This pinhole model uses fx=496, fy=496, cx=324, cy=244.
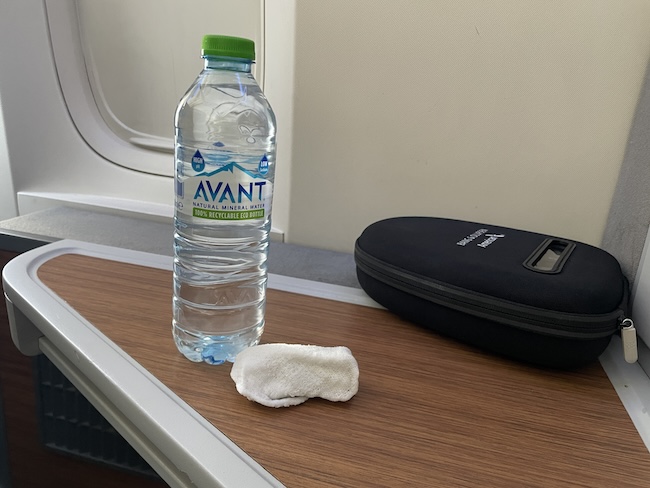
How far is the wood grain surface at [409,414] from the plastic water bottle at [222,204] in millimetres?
45

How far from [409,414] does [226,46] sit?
445 millimetres

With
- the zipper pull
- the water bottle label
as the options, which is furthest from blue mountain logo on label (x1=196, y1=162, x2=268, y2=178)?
the zipper pull

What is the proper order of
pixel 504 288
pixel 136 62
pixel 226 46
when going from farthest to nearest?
pixel 136 62 < pixel 504 288 < pixel 226 46

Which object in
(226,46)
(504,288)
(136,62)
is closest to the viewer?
(226,46)

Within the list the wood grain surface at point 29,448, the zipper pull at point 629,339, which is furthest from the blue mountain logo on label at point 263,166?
the wood grain surface at point 29,448

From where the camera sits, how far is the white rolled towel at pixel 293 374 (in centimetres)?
54

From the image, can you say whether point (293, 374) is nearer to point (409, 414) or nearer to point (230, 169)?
point (409, 414)

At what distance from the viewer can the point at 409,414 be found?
542 mm

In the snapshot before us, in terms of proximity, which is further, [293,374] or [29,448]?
[29,448]

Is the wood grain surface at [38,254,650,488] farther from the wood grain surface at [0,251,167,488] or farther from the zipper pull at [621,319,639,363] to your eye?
the wood grain surface at [0,251,167,488]

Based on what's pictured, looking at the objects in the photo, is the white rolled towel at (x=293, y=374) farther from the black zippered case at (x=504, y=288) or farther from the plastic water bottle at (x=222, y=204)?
the black zippered case at (x=504, y=288)

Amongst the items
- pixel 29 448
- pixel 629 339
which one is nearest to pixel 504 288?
pixel 629 339

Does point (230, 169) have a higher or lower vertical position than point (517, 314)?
higher

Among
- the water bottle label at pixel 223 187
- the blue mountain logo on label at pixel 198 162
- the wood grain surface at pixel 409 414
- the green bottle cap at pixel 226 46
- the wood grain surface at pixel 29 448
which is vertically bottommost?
the wood grain surface at pixel 29 448
